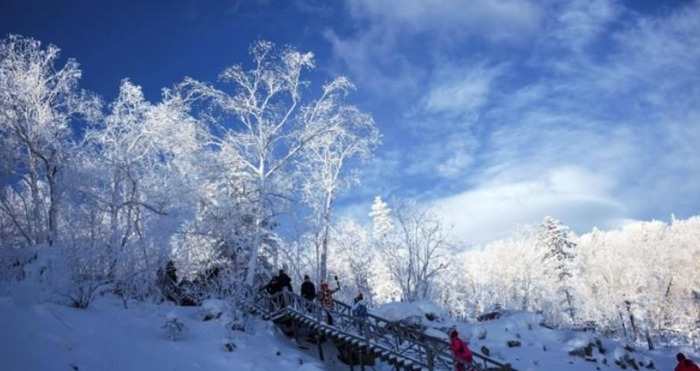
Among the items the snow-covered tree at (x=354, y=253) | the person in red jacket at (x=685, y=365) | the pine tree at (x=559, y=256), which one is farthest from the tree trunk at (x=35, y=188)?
the pine tree at (x=559, y=256)

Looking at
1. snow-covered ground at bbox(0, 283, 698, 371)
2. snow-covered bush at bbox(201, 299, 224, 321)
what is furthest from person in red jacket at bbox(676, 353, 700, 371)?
snow-covered bush at bbox(201, 299, 224, 321)

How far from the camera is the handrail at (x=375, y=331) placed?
14910 millimetres

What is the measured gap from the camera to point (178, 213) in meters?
22.0

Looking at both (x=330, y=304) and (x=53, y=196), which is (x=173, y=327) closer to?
(x=330, y=304)

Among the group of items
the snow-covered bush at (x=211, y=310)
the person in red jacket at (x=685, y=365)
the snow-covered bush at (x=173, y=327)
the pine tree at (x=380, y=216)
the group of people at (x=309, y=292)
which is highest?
the pine tree at (x=380, y=216)

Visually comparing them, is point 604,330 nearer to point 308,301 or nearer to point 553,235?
point 553,235

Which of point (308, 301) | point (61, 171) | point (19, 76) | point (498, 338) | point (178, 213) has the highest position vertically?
point (19, 76)

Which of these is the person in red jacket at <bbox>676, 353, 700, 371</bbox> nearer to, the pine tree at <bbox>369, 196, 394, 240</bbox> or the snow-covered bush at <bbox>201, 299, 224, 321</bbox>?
the snow-covered bush at <bbox>201, 299, 224, 321</bbox>

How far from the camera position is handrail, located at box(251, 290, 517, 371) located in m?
14.9

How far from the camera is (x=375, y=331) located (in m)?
16.9

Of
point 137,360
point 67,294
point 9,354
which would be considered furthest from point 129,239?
point 9,354

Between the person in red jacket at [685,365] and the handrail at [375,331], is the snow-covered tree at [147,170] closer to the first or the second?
the handrail at [375,331]

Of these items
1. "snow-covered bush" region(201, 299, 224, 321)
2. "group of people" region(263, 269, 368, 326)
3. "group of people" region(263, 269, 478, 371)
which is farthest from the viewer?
"group of people" region(263, 269, 368, 326)

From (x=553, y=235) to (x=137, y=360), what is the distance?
45143 millimetres
